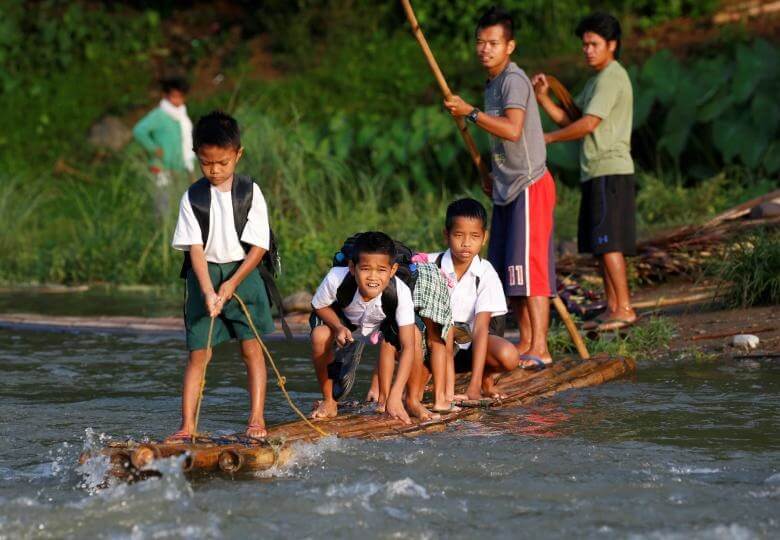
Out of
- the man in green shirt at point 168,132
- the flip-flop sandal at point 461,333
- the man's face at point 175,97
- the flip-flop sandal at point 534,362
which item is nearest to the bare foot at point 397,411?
the flip-flop sandal at point 461,333

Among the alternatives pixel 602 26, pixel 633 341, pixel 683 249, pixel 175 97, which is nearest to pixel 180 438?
pixel 633 341

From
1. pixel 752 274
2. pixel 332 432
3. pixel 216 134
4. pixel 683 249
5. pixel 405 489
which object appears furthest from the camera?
pixel 683 249

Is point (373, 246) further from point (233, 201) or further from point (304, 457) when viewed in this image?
point (304, 457)

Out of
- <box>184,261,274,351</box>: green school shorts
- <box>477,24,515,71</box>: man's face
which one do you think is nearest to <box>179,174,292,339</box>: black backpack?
<box>184,261,274,351</box>: green school shorts

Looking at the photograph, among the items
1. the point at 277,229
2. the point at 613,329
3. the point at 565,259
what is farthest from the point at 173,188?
the point at 613,329

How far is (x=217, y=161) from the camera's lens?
5695mm

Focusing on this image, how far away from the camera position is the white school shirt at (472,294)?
22.1 feet

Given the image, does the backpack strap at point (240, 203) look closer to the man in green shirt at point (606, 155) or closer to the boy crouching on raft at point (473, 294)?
the boy crouching on raft at point (473, 294)

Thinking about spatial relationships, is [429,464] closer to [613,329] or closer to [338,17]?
[613,329]

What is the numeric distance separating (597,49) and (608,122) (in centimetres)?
46

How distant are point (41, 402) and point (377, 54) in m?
10.7

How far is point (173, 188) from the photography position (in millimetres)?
12258

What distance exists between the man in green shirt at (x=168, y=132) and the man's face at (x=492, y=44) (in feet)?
18.2

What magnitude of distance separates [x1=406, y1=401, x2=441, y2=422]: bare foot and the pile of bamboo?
3653 millimetres
